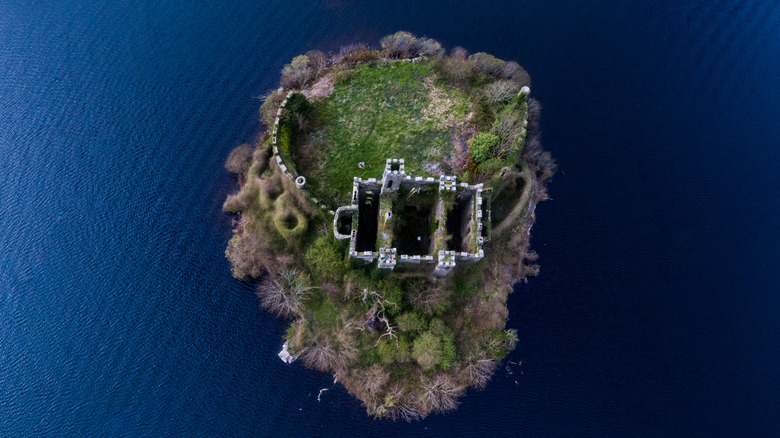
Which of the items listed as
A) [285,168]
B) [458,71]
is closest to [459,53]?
[458,71]

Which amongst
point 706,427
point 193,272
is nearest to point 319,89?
point 193,272

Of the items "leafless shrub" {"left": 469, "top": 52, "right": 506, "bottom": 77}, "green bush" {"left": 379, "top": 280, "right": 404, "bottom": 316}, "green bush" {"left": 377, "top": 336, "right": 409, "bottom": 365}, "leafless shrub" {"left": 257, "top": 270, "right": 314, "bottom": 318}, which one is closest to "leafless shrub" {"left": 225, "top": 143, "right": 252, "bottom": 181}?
"leafless shrub" {"left": 257, "top": 270, "right": 314, "bottom": 318}

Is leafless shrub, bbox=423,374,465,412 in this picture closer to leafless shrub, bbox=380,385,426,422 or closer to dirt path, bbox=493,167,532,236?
leafless shrub, bbox=380,385,426,422

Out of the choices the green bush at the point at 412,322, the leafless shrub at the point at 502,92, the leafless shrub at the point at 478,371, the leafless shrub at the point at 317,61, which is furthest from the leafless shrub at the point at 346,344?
the leafless shrub at the point at 317,61

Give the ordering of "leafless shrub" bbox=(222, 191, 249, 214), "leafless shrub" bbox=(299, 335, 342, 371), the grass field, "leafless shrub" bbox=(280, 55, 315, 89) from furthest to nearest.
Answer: "leafless shrub" bbox=(280, 55, 315, 89) → the grass field → "leafless shrub" bbox=(222, 191, 249, 214) → "leafless shrub" bbox=(299, 335, 342, 371)

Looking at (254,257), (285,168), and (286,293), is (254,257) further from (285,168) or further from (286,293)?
(285,168)

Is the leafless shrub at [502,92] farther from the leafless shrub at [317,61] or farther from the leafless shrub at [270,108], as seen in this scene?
the leafless shrub at [270,108]
